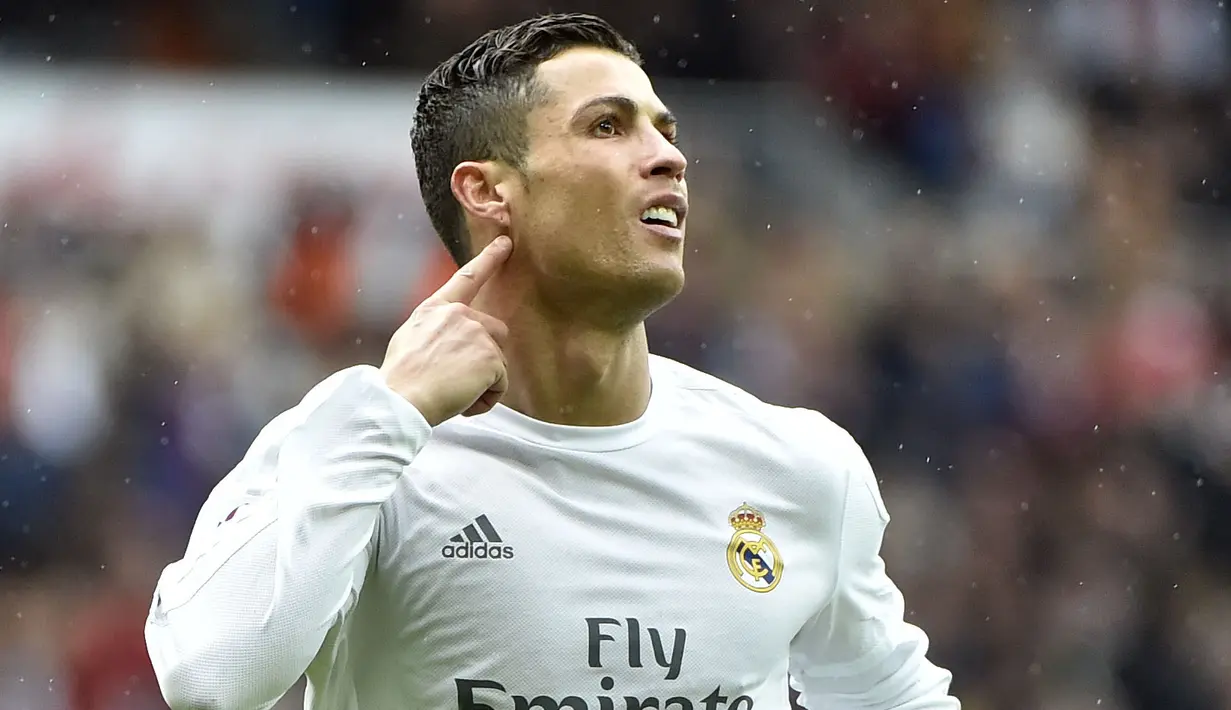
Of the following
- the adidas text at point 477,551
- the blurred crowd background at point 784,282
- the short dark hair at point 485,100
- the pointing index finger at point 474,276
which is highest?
the short dark hair at point 485,100

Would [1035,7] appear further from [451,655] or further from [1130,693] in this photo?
[451,655]

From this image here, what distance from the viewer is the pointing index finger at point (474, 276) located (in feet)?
9.79

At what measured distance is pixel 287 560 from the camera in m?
2.59

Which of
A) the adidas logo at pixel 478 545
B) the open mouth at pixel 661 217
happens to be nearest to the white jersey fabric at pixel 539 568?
the adidas logo at pixel 478 545

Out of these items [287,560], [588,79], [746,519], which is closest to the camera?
[287,560]

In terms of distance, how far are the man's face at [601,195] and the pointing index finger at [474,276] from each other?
0.24 feet

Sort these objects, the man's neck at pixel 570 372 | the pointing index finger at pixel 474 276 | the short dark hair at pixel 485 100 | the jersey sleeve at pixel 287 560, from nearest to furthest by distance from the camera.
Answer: the jersey sleeve at pixel 287 560 < the pointing index finger at pixel 474 276 < the man's neck at pixel 570 372 < the short dark hair at pixel 485 100

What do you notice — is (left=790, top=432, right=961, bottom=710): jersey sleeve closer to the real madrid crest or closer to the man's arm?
the real madrid crest

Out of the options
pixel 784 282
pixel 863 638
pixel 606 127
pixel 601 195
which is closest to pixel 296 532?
pixel 601 195

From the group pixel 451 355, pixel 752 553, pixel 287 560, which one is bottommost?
pixel 752 553

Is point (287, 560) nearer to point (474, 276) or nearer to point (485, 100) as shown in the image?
point (474, 276)

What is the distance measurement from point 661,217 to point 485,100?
44 cm

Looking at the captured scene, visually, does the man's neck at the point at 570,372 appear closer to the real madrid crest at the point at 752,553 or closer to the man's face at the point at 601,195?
the man's face at the point at 601,195

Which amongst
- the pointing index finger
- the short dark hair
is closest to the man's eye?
the short dark hair
